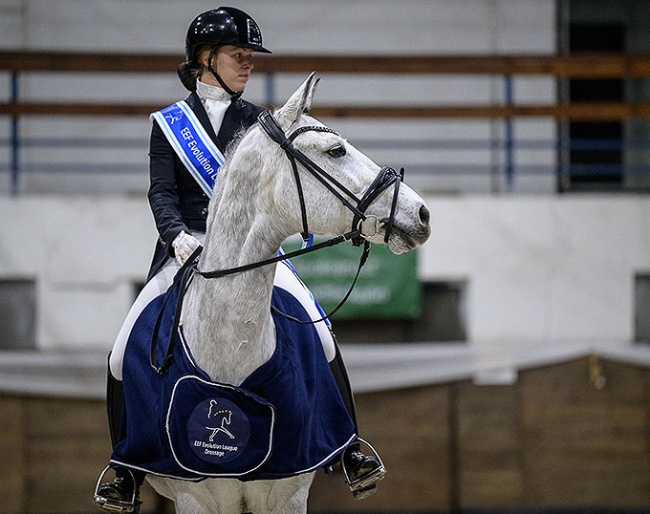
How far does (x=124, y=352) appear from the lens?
2650 mm

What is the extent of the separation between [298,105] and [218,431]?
0.79 m

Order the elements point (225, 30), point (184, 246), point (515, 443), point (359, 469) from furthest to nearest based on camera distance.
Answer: point (515, 443)
point (359, 469)
point (225, 30)
point (184, 246)

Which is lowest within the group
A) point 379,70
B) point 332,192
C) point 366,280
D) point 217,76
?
point 366,280

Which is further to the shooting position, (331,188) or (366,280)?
(366,280)

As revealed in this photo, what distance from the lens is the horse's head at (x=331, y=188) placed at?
7.19 feet

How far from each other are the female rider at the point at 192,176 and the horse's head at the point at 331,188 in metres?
0.33

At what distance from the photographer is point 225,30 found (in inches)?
103

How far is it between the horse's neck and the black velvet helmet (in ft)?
1.69

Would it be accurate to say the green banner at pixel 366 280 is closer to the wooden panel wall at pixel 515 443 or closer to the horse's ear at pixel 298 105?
the wooden panel wall at pixel 515 443

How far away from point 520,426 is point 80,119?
3.51 m

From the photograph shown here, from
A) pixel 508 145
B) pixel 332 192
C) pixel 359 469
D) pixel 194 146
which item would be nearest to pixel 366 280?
pixel 508 145

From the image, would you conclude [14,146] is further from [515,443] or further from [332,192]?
[332,192]

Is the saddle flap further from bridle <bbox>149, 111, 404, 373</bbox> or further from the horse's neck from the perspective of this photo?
bridle <bbox>149, 111, 404, 373</bbox>

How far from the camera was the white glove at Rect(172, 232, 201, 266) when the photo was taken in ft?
8.14
